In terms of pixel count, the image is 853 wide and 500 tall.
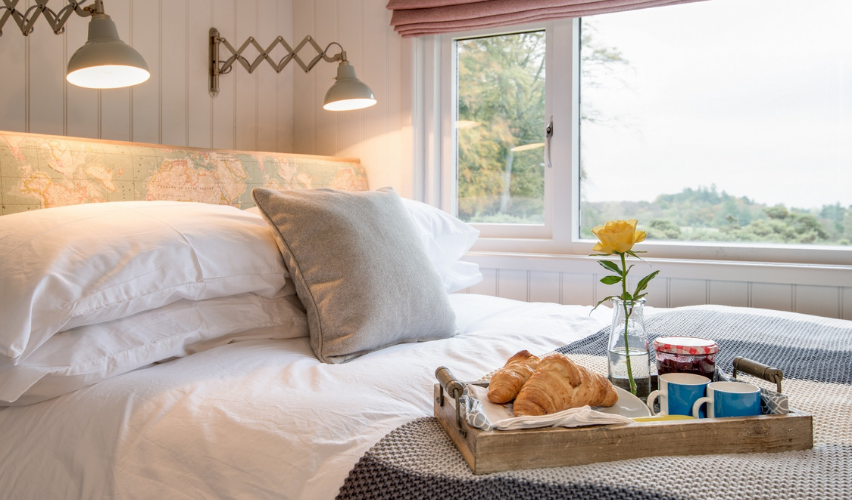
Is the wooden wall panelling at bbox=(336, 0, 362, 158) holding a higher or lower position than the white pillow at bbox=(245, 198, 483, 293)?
higher

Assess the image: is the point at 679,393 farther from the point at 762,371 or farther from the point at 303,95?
the point at 303,95

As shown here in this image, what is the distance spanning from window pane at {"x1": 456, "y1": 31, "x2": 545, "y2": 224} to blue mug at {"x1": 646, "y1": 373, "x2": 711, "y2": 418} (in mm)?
1605

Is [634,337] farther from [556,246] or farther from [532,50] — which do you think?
[532,50]

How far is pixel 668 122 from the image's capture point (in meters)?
2.15

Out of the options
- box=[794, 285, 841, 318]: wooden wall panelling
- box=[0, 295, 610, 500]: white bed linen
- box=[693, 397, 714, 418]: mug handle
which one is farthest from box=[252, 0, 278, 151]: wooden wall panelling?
box=[693, 397, 714, 418]: mug handle

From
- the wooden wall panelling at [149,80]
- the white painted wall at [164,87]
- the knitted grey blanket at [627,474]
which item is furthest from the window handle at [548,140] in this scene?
the knitted grey blanket at [627,474]

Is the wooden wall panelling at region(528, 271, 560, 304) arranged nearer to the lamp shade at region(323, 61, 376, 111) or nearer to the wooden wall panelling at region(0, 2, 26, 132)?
the lamp shade at region(323, 61, 376, 111)

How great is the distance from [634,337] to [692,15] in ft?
5.49

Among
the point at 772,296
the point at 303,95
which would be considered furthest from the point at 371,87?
the point at 772,296

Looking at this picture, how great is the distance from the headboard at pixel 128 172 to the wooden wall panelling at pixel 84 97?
0.25 metres

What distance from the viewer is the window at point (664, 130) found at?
6.41ft

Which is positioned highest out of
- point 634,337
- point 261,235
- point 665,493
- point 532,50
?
point 532,50

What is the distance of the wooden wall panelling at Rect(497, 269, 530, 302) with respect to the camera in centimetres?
231

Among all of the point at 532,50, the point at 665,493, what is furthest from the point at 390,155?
the point at 665,493
